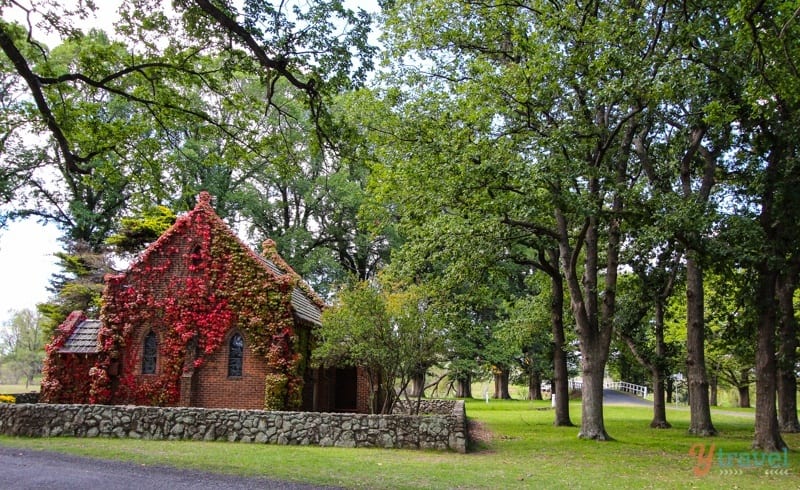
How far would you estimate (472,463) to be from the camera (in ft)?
41.0

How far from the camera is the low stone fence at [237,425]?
14.6 meters

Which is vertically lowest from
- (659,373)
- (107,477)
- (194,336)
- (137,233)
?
(107,477)

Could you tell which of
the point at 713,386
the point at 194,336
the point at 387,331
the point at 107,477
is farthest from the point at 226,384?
the point at 713,386

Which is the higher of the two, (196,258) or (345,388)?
(196,258)

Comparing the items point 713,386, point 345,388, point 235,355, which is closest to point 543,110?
point 235,355

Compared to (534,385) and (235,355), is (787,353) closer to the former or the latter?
(235,355)

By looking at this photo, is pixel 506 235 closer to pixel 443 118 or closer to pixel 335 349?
pixel 443 118

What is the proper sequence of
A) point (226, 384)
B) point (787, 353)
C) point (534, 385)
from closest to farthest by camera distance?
point (787, 353), point (226, 384), point (534, 385)

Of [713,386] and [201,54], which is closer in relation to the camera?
[201,54]

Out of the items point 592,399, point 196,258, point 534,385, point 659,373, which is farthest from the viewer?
point 534,385

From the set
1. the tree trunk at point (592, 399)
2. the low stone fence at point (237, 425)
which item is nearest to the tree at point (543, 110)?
the tree trunk at point (592, 399)

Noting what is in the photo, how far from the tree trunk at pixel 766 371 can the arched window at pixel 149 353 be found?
18.2m

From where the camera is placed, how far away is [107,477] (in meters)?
9.68

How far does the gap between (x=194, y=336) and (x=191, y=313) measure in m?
0.79
